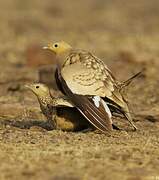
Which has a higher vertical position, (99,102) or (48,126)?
(99,102)

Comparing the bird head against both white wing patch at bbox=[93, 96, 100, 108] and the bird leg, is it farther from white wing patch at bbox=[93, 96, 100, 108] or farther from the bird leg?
white wing patch at bbox=[93, 96, 100, 108]

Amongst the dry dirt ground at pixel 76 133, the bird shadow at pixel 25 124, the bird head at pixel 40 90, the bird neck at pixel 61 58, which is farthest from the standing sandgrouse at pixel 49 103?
the bird neck at pixel 61 58

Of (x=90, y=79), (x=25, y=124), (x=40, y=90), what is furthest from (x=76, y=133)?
(x=25, y=124)

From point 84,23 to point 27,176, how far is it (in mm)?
20974

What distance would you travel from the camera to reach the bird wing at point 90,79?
8055 millimetres

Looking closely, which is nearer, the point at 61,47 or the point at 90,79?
the point at 90,79

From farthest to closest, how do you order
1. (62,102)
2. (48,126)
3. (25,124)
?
(25,124) → (48,126) → (62,102)

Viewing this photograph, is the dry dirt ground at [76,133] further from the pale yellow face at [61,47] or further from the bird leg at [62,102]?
the pale yellow face at [61,47]

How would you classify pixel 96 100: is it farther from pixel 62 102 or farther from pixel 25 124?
pixel 25 124

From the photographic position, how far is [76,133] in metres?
8.19

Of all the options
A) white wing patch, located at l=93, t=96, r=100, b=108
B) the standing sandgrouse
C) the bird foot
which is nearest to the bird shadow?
the bird foot

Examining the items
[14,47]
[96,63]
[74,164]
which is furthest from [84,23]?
[74,164]

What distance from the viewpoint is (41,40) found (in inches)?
834

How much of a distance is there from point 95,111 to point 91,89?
249 mm
